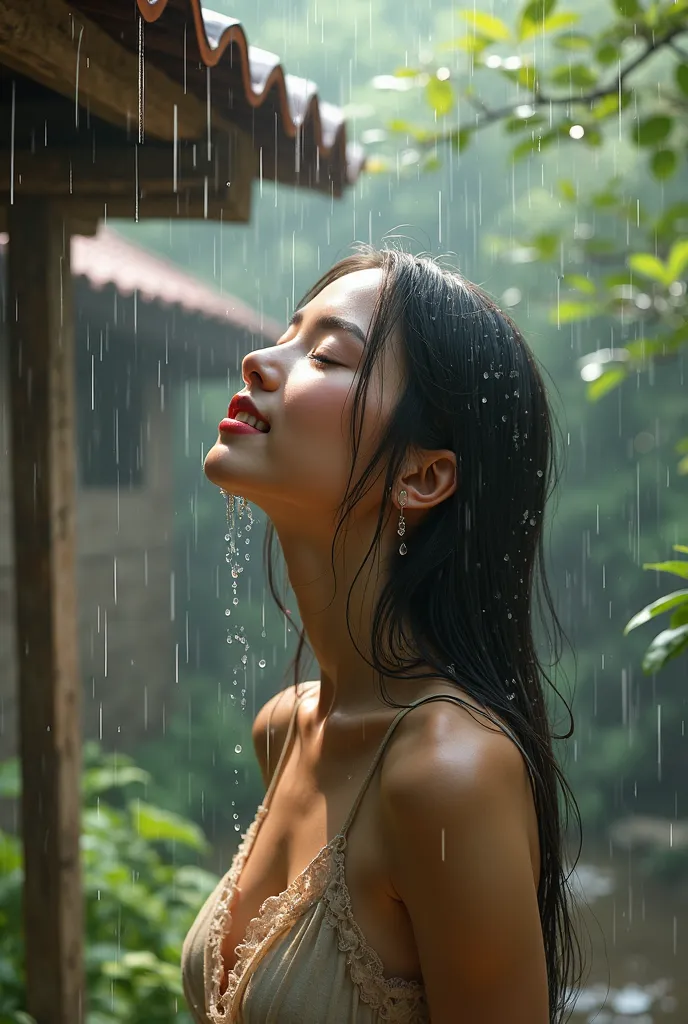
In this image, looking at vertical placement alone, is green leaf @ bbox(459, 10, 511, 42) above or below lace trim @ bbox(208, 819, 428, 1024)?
above

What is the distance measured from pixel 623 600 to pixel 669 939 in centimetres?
462

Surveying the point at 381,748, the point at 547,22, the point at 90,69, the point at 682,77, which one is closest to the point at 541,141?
the point at 547,22

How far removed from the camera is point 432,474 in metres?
1.68

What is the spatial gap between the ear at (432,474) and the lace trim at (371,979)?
572 mm

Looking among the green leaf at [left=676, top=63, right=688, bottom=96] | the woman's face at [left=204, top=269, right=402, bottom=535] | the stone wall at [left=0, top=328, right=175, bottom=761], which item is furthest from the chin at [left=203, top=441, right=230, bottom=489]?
the stone wall at [left=0, top=328, right=175, bottom=761]

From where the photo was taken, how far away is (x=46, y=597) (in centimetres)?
293

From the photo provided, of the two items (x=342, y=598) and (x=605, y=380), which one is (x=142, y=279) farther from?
(x=342, y=598)

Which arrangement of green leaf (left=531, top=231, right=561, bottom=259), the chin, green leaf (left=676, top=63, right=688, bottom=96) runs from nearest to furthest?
the chin, green leaf (left=676, top=63, right=688, bottom=96), green leaf (left=531, top=231, right=561, bottom=259)

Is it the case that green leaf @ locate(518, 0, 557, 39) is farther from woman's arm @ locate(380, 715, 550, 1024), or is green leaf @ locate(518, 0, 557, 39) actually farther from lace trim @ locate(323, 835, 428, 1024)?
lace trim @ locate(323, 835, 428, 1024)

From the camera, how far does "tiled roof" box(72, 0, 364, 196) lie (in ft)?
6.47

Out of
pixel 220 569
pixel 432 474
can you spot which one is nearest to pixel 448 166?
pixel 220 569

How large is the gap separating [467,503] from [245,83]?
3.55ft

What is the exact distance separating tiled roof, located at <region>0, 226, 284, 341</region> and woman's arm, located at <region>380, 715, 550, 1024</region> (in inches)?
231

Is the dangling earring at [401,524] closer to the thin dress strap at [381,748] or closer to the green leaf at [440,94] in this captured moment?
the thin dress strap at [381,748]
